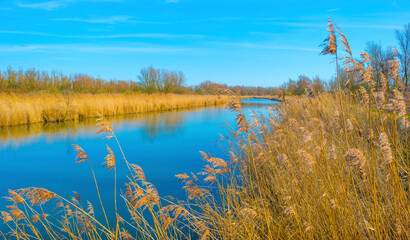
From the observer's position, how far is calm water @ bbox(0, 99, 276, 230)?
16.4 feet

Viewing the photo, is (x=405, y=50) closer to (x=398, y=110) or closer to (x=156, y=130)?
(x=156, y=130)

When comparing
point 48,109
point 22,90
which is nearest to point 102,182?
point 48,109

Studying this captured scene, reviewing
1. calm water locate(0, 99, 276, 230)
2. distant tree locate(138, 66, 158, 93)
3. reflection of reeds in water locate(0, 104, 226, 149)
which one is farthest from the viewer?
distant tree locate(138, 66, 158, 93)

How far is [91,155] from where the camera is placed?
7082 millimetres

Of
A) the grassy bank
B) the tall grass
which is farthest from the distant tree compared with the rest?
the tall grass

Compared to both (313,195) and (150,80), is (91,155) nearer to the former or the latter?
(313,195)

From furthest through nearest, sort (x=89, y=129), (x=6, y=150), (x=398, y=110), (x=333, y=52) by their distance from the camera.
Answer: (x=89, y=129) → (x=6, y=150) → (x=398, y=110) → (x=333, y=52)

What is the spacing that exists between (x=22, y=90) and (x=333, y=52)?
25.4 metres

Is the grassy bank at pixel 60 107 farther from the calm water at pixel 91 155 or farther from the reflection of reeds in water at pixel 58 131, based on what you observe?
the calm water at pixel 91 155

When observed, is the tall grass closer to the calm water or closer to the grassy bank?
the calm water

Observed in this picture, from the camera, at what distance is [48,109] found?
11.8 m

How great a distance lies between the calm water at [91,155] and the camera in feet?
16.4

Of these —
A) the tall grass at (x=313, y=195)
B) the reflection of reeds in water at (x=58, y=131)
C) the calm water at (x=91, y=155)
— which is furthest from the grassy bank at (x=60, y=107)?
the tall grass at (x=313, y=195)

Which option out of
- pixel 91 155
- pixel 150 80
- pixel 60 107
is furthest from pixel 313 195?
pixel 150 80
